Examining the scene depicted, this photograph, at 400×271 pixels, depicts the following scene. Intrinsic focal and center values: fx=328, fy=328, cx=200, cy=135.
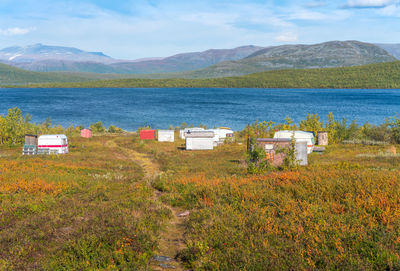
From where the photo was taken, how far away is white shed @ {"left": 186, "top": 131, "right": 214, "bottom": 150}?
43.3 m

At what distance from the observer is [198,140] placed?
43.5 m

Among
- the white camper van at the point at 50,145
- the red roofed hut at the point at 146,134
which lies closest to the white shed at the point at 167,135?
the red roofed hut at the point at 146,134

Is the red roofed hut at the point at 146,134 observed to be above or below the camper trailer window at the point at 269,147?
below

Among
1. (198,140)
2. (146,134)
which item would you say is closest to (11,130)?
(146,134)

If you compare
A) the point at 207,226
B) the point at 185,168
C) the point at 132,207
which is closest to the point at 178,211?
the point at 132,207

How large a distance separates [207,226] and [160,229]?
1.73m

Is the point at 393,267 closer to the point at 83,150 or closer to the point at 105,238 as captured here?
the point at 105,238

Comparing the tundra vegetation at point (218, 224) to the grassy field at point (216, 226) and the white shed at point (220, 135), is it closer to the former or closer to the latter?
the grassy field at point (216, 226)

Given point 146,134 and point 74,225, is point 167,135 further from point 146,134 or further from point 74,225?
point 74,225

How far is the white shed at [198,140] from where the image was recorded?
Answer: 43312 mm

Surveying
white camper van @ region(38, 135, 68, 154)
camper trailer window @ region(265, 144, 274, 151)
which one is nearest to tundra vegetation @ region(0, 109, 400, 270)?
camper trailer window @ region(265, 144, 274, 151)

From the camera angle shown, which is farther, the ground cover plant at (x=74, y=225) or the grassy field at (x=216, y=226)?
the ground cover plant at (x=74, y=225)

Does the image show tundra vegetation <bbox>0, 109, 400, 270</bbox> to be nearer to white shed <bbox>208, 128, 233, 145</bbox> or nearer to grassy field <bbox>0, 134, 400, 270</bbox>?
grassy field <bbox>0, 134, 400, 270</bbox>

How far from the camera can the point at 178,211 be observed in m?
13.9
